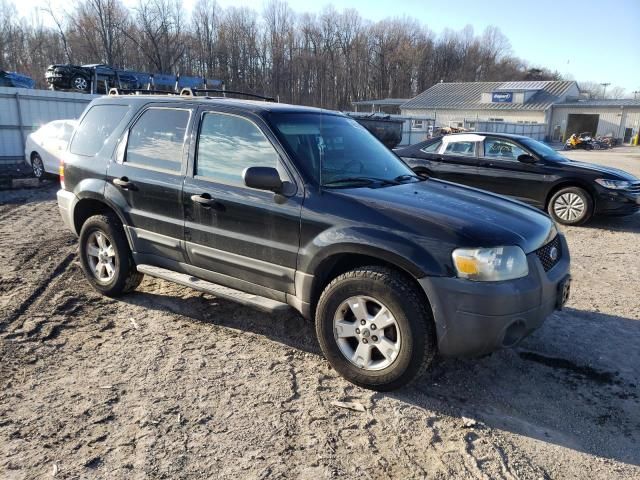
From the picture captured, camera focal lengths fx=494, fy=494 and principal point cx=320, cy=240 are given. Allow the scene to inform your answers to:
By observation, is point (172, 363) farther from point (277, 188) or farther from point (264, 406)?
point (277, 188)

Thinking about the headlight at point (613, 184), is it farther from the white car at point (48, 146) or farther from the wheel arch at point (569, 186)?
the white car at point (48, 146)

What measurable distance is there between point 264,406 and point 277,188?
147 cm

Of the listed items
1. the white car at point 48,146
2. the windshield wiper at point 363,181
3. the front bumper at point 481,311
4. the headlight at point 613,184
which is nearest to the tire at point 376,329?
the front bumper at point 481,311

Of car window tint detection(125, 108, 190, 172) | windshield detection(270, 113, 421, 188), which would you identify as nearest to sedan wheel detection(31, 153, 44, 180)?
car window tint detection(125, 108, 190, 172)

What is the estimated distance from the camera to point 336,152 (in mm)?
3965

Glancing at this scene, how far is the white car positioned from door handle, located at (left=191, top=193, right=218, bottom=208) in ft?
30.5

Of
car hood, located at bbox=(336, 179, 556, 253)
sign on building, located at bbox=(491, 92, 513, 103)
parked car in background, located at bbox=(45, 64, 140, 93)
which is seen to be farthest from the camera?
sign on building, located at bbox=(491, 92, 513, 103)

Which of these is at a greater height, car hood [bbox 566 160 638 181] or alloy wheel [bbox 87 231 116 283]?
car hood [bbox 566 160 638 181]

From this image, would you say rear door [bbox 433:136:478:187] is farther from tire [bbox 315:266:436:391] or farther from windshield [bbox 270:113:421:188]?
tire [bbox 315:266:436:391]

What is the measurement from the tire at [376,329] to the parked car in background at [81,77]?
2226 centimetres

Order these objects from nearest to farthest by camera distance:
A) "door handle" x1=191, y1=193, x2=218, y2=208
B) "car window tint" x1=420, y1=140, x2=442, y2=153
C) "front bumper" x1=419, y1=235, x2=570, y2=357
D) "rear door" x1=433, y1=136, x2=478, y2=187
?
1. "front bumper" x1=419, y1=235, x2=570, y2=357
2. "door handle" x1=191, y1=193, x2=218, y2=208
3. "rear door" x1=433, y1=136, x2=478, y2=187
4. "car window tint" x1=420, y1=140, x2=442, y2=153

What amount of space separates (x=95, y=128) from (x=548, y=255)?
4289 mm

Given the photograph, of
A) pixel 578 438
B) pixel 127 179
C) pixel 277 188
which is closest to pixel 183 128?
pixel 127 179

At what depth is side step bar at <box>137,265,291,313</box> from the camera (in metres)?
3.67
